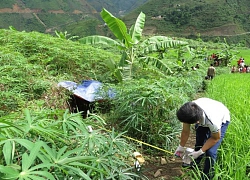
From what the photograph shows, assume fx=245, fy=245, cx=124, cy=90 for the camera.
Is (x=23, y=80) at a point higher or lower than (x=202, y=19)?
lower

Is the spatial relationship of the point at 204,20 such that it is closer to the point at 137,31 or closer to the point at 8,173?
the point at 137,31

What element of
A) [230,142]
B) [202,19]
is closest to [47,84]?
[230,142]

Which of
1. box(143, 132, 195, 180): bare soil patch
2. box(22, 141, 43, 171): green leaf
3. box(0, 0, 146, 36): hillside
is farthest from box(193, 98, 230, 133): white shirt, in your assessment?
box(0, 0, 146, 36): hillside

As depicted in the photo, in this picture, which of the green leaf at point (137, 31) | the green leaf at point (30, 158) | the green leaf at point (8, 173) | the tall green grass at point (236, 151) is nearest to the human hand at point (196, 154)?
the tall green grass at point (236, 151)

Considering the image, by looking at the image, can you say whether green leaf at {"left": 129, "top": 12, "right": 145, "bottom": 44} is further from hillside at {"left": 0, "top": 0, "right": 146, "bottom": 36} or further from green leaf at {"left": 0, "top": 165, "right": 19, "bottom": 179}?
hillside at {"left": 0, "top": 0, "right": 146, "bottom": 36}

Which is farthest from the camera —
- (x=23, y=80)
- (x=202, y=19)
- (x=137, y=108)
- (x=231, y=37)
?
(x=202, y=19)

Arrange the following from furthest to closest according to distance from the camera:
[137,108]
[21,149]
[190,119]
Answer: [137,108]
[190,119]
[21,149]

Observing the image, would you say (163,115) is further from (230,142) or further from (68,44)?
(68,44)

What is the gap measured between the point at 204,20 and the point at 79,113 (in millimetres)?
50576

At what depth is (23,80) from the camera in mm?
3994

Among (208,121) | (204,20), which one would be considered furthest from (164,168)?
(204,20)

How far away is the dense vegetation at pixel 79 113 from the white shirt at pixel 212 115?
237 millimetres

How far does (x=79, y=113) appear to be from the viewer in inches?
75.2

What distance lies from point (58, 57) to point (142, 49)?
2268 millimetres
